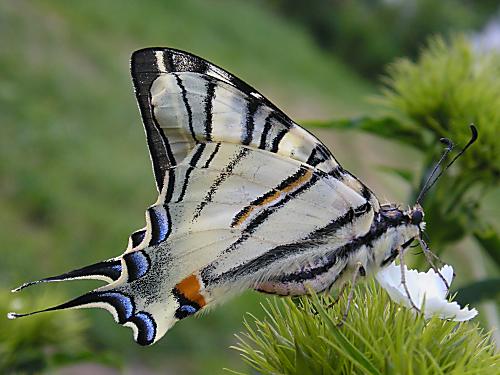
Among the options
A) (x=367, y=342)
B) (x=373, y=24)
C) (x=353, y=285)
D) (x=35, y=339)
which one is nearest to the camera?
(x=367, y=342)

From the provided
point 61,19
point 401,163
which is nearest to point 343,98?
point 401,163

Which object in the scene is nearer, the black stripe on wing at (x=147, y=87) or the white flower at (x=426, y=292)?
the white flower at (x=426, y=292)

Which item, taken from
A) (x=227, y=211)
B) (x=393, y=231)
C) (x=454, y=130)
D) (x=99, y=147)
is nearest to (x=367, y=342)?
(x=393, y=231)

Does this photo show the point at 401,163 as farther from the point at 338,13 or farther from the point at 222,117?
the point at 222,117

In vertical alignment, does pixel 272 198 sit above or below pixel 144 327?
above

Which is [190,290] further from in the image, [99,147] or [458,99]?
[99,147]

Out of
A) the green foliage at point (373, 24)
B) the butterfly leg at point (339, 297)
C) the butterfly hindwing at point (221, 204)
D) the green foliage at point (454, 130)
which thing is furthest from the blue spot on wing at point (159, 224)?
the green foliage at point (373, 24)

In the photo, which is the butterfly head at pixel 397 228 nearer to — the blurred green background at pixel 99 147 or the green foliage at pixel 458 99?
the blurred green background at pixel 99 147
